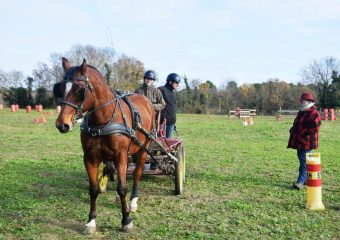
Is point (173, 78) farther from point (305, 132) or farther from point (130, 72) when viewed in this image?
point (130, 72)

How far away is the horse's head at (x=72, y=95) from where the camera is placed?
4328mm

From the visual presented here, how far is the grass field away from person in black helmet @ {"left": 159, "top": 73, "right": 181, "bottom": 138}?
1255 mm

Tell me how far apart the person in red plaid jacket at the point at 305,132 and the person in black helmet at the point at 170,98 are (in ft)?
8.25

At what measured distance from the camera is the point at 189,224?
17.4 ft

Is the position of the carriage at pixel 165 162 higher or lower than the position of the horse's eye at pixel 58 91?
lower

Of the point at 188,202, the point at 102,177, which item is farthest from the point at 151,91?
the point at 188,202

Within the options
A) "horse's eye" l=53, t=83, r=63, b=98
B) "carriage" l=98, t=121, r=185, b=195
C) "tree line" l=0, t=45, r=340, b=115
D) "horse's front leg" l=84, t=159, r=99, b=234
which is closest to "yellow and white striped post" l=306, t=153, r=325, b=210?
"carriage" l=98, t=121, r=185, b=195

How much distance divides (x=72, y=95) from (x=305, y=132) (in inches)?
194

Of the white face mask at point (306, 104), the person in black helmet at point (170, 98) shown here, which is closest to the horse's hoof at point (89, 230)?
the person in black helmet at point (170, 98)

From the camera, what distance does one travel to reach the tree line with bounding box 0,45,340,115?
51.9 metres

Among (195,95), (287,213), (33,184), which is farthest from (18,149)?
(195,95)

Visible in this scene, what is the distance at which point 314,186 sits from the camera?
6039 mm

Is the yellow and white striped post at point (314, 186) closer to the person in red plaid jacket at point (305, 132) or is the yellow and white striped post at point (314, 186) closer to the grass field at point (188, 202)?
the grass field at point (188, 202)

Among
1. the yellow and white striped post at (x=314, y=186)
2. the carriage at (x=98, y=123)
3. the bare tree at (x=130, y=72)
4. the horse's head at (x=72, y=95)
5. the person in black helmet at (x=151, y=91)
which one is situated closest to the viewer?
the horse's head at (x=72, y=95)
